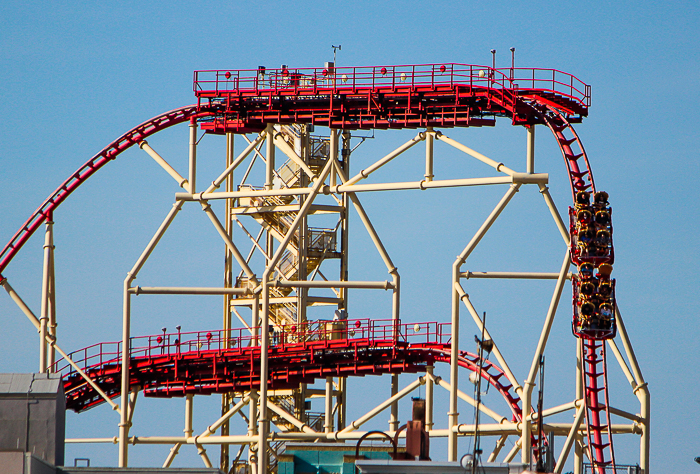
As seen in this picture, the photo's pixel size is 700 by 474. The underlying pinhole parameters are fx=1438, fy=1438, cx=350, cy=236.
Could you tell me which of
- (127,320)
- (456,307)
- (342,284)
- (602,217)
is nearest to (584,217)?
(602,217)

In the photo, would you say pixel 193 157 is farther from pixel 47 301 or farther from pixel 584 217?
pixel 584 217

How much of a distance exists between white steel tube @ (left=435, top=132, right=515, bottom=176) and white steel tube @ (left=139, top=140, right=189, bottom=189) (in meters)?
10.2

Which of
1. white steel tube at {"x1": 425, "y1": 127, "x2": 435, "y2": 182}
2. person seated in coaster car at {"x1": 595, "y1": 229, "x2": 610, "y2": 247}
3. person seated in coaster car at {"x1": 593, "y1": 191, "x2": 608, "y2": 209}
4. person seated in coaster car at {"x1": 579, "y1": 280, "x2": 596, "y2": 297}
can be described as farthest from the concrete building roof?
person seated in coaster car at {"x1": 593, "y1": 191, "x2": 608, "y2": 209}

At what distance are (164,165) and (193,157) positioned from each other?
1256 mm

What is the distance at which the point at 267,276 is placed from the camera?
52281 millimetres

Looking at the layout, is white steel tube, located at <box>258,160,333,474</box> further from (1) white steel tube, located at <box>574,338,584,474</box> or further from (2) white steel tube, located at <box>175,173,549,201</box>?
(1) white steel tube, located at <box>574,338,584,474</box>

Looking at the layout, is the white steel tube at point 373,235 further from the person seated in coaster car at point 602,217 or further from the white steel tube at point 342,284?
the person seated in coaster car at point 602,217

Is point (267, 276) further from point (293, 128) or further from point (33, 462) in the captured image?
point (33, 462)

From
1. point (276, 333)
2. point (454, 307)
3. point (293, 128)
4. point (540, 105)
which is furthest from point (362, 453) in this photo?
point (293, 128)

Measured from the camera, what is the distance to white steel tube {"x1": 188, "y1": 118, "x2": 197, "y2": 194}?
178 feet

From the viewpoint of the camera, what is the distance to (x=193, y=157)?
5462 cm

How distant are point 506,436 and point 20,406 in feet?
Result: 66.9

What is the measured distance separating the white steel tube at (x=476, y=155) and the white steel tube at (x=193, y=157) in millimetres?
9709

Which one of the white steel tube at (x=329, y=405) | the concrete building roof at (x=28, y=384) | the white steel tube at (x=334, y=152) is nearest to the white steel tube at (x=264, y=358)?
the white steel tube at (x=334, y=152)
